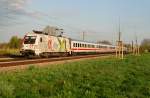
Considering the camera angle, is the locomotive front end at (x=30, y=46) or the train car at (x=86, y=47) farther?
the train car at (x=86, y=47)

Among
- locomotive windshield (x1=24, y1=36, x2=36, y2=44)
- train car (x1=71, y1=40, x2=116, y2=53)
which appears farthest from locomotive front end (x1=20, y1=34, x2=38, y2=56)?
train car (x1=71, y1=40, x2=116, y2=53)

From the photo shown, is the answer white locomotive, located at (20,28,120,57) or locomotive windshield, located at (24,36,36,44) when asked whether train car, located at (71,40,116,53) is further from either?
locomotive windshield, located at (24,36,36,44)

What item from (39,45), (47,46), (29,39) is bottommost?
(47,46)

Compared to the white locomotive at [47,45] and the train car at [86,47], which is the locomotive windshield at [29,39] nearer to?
the white locomotive at [47,45]

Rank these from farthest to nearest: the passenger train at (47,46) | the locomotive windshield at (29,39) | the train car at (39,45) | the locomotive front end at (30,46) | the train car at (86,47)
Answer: the train car at (86,47), the locomotive windshield at (29,39), the passenger train at (47,46), the train car at (39,45), the locomotive front end at (30,46)

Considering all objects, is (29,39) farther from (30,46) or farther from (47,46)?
(47,46)

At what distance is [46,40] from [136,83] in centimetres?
2600

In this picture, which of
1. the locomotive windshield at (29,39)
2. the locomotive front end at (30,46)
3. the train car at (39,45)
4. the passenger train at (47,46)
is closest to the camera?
the locomotive front end at (30,46)

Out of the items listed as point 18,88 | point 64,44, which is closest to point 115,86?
point 18,88

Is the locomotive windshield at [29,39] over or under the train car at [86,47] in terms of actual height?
over

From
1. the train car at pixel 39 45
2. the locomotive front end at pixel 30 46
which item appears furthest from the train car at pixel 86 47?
the locomotive front end at pixel 30 46

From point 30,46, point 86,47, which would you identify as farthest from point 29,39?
point 86,47

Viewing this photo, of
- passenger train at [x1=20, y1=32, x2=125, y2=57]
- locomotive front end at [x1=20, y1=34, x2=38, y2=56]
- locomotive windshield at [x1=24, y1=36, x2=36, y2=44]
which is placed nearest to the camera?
locomotive front end at [x1=20, y1=34, x2=38, y2=56]

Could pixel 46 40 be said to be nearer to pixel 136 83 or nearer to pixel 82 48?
pixel 82 48
